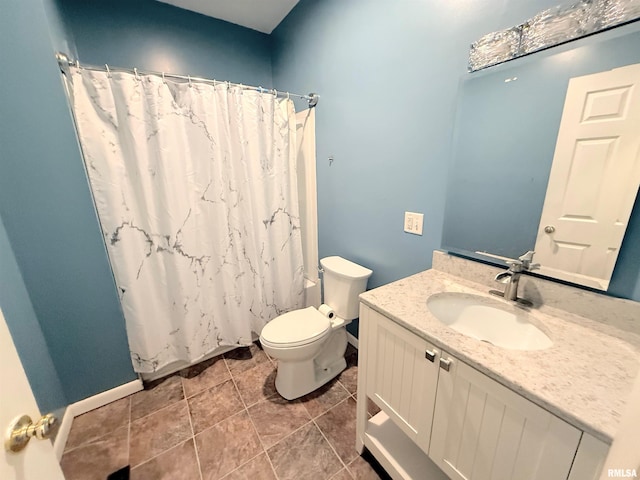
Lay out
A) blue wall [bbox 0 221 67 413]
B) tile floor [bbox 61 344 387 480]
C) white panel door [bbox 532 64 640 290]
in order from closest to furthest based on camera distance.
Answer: white panel door [bbox 532 64 640 290], blue wall [bbox 0 221 67 413], tile floor [bbox 61 344 387 480]

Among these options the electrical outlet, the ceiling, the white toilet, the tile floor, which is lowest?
the tile floor

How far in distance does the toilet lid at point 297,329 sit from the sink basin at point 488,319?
0.72 meters

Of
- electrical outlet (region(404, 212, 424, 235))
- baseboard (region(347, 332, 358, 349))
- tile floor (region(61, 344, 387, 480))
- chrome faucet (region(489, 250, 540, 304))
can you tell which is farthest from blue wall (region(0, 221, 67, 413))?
chrome faucet (region(489, 250, 540, 304))

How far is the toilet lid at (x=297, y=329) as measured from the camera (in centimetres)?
144

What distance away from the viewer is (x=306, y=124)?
203cm

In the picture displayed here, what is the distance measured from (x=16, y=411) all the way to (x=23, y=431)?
4cm

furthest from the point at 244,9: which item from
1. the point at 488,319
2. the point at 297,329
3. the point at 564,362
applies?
the point at 564,362

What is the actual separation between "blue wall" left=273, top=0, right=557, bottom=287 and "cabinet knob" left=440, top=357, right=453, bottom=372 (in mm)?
656

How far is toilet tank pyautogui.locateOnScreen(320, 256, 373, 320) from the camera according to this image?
164cm

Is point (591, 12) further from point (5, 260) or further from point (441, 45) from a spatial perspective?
point (5, 260)

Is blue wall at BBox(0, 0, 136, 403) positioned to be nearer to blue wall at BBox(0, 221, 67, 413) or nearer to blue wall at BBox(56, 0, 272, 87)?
blue wall at BBox(0, 221, 67, 413)

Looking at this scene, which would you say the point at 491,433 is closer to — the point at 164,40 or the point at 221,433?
the point at 221,433

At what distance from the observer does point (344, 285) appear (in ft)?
5.49

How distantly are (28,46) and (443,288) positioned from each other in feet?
6.89
